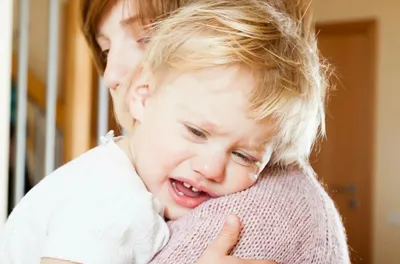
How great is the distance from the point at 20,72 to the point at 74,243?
1.37m

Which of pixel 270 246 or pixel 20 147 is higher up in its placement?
pixel 270 246

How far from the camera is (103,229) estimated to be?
2.47 feet

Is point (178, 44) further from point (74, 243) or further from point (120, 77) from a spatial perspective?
point (74, 243)

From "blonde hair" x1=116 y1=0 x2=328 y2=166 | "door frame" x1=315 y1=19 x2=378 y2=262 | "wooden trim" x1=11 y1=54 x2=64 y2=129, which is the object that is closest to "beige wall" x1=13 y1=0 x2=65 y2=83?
"wooden trim" x1=11 y1=54 x2=64 y2=129

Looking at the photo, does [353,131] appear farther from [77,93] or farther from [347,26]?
[77,93]

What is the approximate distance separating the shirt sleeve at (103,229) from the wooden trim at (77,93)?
1.36 metres

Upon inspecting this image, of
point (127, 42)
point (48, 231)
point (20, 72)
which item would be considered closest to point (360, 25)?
point (20, 72)

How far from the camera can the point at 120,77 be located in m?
1.04

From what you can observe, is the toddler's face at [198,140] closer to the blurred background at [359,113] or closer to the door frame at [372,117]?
the blurred background at [359,113]

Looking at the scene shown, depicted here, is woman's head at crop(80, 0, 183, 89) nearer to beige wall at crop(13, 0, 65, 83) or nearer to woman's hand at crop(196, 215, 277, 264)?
woman's hand at crop(196, 215, 277, 264)

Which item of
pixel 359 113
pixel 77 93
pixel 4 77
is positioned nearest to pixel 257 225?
pixel 4 77

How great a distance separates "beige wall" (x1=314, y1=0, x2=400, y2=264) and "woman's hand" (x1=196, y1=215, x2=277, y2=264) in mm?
3766

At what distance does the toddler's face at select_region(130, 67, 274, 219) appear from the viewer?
2.69ft

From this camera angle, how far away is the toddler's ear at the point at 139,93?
2.99 ft
